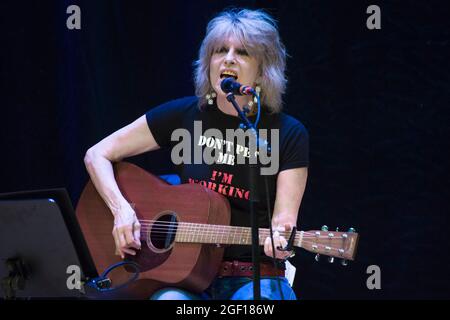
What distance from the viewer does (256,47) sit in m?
3.01

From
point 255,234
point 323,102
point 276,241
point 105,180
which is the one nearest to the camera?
point 255,234

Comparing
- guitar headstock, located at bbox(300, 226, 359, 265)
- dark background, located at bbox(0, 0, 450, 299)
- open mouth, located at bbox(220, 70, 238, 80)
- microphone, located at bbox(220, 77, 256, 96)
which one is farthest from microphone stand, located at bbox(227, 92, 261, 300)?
dark background, located at bbox(0, 0, 450, 299)

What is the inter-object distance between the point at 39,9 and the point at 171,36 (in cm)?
72

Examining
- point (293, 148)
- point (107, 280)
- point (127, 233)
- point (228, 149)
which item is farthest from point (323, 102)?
point (107, 280)

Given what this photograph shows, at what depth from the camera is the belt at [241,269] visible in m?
2.82

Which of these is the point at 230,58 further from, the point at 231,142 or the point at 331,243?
the point at 331,243

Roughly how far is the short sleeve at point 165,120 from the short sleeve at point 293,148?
1.61ft

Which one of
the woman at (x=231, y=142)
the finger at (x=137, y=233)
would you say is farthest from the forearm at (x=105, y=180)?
the finger at (x=137, y=233)

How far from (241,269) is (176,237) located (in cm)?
34

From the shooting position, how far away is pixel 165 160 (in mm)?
3639

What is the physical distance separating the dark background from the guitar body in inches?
23.0

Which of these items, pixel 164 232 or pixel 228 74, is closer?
pixel 164 232

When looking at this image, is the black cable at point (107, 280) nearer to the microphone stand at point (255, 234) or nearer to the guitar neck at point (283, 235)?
the guitar neck at point (283, 235)
